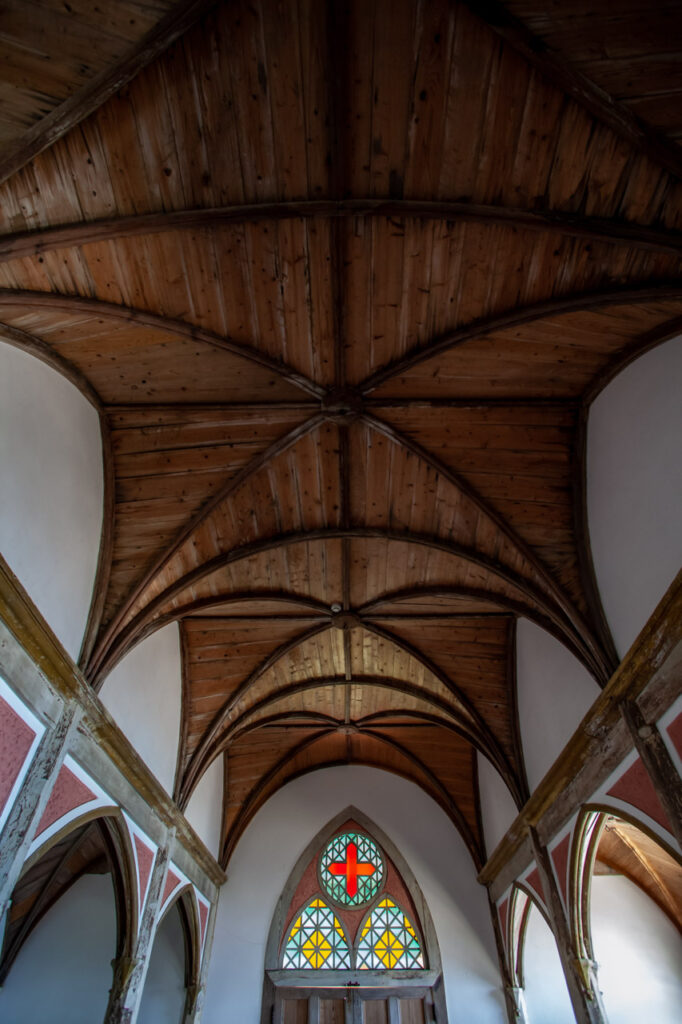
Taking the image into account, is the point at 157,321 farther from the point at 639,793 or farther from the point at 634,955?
the point at 634,955

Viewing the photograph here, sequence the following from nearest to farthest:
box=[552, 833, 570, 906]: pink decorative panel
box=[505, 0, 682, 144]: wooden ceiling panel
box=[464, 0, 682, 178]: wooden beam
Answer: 1. box=[505, 0, 682, 144]: wooden ceiling panel
2. box=[464, 0, 682, 178]: wooden beam
3. box=[552, 833, 570, 906]: pink decorative panel

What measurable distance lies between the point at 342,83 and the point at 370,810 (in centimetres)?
1349

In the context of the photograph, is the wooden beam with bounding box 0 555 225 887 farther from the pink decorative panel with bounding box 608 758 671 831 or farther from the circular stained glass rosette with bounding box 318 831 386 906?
the pink decorative panel with bounding box 608 758 671 831

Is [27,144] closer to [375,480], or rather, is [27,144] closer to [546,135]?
[546,135]

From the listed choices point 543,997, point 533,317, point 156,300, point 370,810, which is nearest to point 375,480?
point 533,317

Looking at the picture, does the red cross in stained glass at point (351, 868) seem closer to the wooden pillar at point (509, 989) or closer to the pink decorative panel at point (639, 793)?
the wooden pillar at point (509, 989)

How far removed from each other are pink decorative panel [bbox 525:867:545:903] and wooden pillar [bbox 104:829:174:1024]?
5.56 m

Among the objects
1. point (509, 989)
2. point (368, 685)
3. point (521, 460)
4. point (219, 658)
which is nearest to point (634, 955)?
point (509, 989)

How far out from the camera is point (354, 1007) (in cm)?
1159

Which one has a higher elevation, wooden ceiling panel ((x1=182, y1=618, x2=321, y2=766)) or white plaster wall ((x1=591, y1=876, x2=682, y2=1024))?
wooden ceiling panel ((x1=182, y1=618, x2=321, y2=766))

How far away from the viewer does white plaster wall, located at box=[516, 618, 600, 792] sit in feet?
26.3

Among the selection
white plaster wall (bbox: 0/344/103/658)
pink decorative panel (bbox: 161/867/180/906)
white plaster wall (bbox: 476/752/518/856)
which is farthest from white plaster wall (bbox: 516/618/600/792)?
white plaster wall (bbox: 0/344/103/658)

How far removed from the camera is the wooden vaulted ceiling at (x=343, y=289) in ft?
14.2

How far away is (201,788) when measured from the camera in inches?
461
